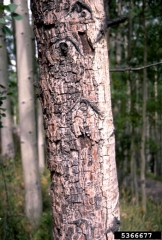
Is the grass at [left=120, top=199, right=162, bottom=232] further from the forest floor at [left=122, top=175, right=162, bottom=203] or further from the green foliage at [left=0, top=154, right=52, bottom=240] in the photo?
the forest floor at [left=122, top=175, right=162, bottom=203]

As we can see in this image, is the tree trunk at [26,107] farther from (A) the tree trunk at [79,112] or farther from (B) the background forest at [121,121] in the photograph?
(A) the tree trunk at [79,112]

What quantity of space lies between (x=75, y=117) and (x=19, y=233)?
259 cm

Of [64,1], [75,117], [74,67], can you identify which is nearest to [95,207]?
[75,117]

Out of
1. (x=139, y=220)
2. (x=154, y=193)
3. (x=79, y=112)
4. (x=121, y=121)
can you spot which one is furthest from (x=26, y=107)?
(x=154, y=193)

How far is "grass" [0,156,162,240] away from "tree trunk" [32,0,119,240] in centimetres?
170

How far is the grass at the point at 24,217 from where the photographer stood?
10.6 feet

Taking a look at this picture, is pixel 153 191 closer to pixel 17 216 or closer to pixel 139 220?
pixel 139 220

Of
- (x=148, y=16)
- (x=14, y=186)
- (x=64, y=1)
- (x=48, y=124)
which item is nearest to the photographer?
(x=64, y=1)

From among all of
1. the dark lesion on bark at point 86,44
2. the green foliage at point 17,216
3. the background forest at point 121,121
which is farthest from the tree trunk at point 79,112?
the green foliage at point 17,216

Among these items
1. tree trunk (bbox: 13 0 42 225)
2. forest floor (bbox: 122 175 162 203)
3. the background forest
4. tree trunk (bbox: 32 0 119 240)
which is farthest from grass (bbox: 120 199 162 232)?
tree trunk (bbox: 32 0 119 240)

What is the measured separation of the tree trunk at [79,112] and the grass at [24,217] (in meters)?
1.70

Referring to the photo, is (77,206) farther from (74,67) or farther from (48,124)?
(74,67)

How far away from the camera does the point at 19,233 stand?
330cm

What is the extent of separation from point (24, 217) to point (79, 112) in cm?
327
